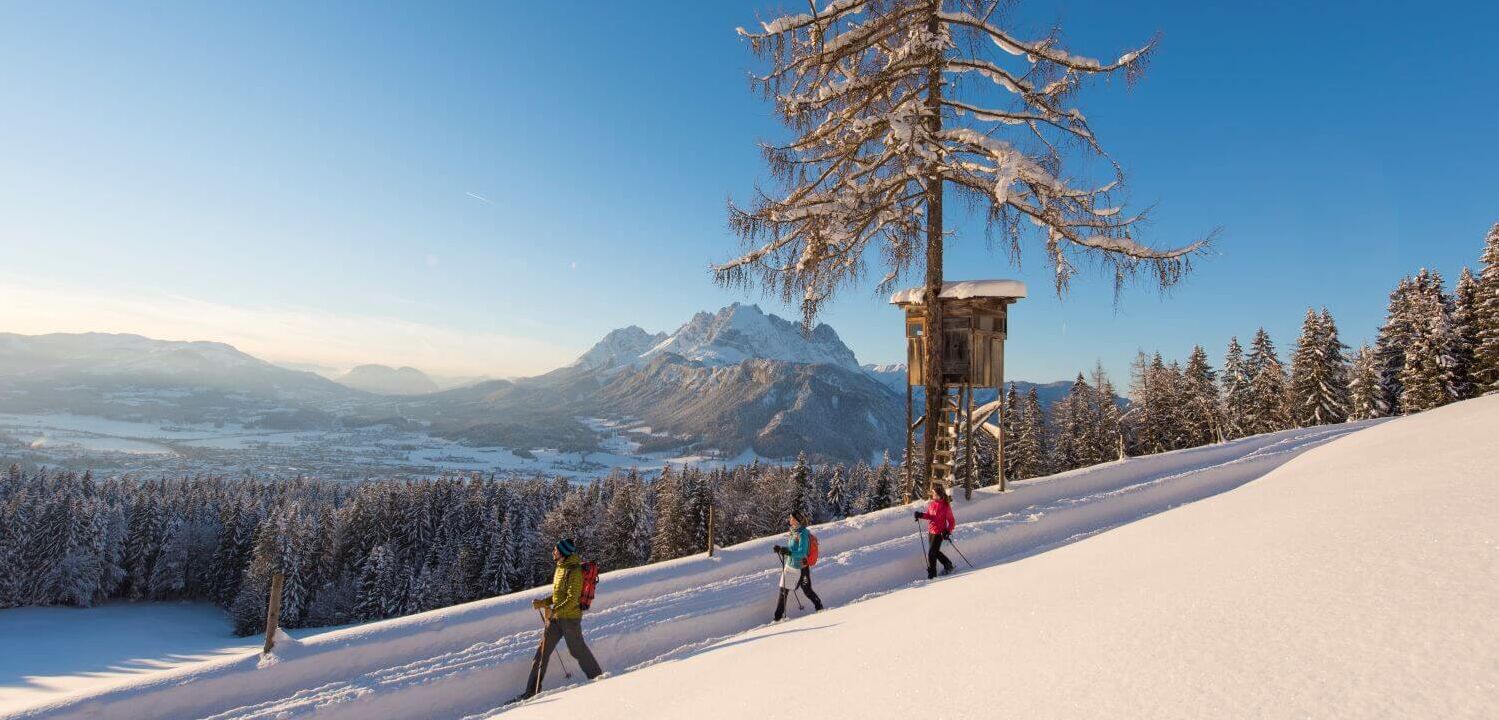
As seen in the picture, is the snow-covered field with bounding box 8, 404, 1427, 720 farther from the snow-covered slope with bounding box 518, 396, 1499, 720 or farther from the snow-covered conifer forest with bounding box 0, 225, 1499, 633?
the snow-covered conifer forest with bounding box 0, 225, 1499, 633

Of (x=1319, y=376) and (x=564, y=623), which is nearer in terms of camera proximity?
(x=564, y=623)

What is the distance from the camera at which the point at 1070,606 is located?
423cm

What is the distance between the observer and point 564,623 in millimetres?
7598

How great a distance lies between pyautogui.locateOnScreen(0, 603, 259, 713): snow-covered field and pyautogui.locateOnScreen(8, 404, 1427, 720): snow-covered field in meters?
32.6

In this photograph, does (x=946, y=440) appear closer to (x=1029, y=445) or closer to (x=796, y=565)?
(x=796, y=565)

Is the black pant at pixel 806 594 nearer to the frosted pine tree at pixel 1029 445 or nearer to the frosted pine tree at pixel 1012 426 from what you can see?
the frosted pine tree at pixel 1012 426

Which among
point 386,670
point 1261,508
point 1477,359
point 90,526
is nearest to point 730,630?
point 386,670

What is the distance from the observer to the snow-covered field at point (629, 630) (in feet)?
23.3

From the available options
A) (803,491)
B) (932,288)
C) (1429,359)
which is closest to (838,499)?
(803,491)

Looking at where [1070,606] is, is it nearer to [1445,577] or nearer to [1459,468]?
[1445,577]

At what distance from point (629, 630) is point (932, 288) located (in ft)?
29.1

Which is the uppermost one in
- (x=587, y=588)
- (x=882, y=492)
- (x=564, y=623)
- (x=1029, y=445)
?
(x=587, y=588)

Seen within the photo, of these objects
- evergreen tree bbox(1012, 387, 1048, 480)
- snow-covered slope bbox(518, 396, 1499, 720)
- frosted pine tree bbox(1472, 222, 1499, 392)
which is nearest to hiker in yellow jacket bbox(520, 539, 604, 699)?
snow-covered slope bbox(518, 396, 1499, 720)

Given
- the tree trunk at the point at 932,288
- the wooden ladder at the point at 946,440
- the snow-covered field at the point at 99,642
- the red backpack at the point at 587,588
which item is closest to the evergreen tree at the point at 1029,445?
the wooden ladder at the point at 946,440
